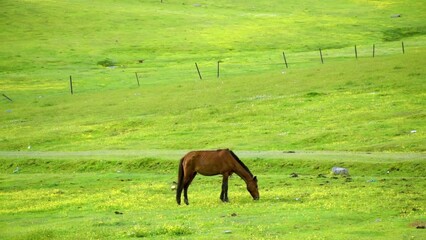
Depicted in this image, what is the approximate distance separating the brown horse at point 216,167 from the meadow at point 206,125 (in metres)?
0.66

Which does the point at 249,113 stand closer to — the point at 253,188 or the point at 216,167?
the point at 253,188

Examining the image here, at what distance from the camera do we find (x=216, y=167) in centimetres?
2738

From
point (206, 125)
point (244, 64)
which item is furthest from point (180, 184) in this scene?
point (244, 64)

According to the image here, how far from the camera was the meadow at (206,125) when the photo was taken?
24.6m

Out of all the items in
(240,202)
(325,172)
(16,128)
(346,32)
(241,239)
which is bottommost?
(346,32)

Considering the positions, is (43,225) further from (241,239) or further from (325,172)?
(325,172)

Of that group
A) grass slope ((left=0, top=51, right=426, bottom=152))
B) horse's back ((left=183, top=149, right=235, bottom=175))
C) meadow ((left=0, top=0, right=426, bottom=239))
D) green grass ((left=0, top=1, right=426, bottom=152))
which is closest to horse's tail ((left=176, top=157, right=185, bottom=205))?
horse's back ((left=183, top=149, right=235, bottom=175))

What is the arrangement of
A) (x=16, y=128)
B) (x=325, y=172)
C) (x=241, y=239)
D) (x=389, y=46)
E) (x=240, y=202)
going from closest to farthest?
1. (x=241, y=239)
2. (x=240, y=202)
3. (x=325, y=172)
4. (x=16, y=128)
5. (x=389, y=46)

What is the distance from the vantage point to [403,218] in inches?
894

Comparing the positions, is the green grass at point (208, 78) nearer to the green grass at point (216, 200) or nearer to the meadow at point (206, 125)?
the meadow at point (206, 125)

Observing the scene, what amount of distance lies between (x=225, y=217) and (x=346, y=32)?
99.7 meters

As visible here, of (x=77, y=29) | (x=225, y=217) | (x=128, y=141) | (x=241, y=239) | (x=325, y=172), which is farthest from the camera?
(x=77, y=29)

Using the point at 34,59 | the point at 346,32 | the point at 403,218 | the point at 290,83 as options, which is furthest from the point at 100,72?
the point at 403,218

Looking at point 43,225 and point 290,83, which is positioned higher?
point 43,225
